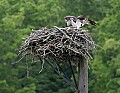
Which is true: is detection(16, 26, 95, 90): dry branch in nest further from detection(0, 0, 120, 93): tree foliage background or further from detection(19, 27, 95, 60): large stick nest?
detection(0, 0, 120, 93): tree foliage background

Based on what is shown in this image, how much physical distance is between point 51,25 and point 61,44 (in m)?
22.0

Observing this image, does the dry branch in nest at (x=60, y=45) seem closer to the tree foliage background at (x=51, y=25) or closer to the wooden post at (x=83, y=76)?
the wooden post at (x=83, y=76)

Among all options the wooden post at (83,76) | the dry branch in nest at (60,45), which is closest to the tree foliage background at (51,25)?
the wooden post at (83,76)

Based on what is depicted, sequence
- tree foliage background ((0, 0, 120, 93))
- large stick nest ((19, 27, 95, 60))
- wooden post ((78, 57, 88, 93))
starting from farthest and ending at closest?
tree foliage background ((0, 0, 120, 93))
wooden post ((78, 57, 88, 93))
large stick nest ((19, 27, 95, 60))

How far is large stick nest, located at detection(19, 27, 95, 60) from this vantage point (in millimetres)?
6457

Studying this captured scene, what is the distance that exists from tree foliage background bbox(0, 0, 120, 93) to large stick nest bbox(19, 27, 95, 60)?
1666 cm

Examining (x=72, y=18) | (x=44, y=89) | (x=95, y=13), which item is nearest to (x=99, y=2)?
(x=95, y=13)

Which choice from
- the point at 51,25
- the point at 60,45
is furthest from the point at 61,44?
the point at 51,25

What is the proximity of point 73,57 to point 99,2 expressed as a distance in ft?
73.4

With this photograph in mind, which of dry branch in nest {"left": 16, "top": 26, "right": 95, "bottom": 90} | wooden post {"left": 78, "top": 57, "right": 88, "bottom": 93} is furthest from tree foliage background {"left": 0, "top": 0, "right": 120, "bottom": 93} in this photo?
dry branch in nest {"left": 16, "top": 26, "right": 95, "bottom": 90}

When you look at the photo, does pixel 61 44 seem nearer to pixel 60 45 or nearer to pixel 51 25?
pixel 60 45

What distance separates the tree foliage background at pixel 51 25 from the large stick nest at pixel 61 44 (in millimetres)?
16656

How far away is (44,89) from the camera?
28.9 metres

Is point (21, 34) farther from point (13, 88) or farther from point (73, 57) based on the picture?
point (73, 57)
